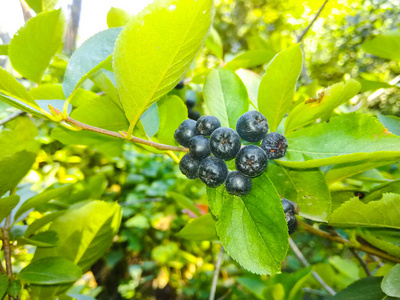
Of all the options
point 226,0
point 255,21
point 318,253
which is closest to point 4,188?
point 318,253

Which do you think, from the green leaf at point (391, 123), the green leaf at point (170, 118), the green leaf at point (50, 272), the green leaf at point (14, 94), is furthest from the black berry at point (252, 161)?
the green leaf at point (50, 272)

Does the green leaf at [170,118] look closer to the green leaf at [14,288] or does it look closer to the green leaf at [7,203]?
the green leaf at [7,203]

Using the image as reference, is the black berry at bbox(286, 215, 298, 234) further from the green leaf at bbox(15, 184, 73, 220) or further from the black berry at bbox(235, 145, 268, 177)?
the green leaf at bbox(15, 184, 73, 220)

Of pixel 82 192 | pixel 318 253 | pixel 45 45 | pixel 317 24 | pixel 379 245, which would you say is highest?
pixel 45 45

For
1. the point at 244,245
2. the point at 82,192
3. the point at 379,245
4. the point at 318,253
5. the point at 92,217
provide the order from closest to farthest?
the point at 244,245, the point at 379,245, the point at 92,217, the point at 82,192, the point at 318,253

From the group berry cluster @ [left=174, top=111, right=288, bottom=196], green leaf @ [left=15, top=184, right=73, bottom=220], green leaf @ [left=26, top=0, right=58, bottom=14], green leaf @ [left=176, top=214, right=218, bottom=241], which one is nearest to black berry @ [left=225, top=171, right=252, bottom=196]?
berry cluster @ [left=174, top=111, right=288, bottom=196]

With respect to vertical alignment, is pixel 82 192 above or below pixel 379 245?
above

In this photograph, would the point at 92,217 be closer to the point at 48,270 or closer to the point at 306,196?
the point at 48,270
